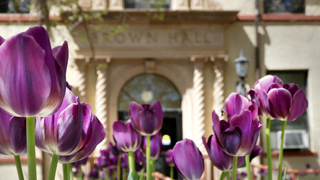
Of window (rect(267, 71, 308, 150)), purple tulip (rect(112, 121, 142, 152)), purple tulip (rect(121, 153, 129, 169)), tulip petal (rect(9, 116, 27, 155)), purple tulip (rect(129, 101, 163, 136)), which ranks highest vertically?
tulip petal (rect(9, 116, 27, 155))

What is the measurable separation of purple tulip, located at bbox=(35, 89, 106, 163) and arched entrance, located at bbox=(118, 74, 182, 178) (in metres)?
8.33

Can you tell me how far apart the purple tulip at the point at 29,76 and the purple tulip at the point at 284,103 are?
0.53m

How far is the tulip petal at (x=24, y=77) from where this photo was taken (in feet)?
1.26

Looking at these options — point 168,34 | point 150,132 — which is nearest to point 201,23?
point 168,34

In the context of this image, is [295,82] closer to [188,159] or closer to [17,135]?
[188,159]

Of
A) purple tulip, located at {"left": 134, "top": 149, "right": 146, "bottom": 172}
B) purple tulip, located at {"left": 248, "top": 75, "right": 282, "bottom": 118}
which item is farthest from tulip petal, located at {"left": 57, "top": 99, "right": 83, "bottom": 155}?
purple tulip, located at {"left": 134, "top": 149, "right": 146, "bottom": 172}

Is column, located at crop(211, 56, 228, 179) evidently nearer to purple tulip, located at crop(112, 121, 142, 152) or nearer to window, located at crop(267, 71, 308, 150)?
window, located at crop(267, 71, 308, 150)

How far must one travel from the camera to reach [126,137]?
1.16m

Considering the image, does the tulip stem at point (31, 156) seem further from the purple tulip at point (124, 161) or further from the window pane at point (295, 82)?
the window pane at point (295, 82)

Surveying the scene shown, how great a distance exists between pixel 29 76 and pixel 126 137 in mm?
780

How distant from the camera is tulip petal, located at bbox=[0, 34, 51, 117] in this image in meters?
0.39

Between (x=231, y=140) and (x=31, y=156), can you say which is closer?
(x=31, y=156)

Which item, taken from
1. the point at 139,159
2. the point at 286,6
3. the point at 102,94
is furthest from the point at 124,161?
the point at 286,6

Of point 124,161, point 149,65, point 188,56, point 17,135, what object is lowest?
point 149,65
